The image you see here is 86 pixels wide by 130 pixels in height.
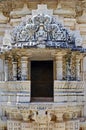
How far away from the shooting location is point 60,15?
10.6m

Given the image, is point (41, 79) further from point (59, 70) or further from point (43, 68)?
point (59, 70)

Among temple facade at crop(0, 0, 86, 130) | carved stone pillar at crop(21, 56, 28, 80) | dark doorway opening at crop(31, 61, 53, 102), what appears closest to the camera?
temple facade at crop(0, 0, 86, 130)

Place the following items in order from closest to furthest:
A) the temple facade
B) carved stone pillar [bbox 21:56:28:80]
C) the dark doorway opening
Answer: the temple facade → carved stone pillar [bbox 21:56:28:80] → the dark doorway opening

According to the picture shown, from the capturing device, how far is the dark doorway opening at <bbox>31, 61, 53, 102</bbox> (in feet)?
33.8

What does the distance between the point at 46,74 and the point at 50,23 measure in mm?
1468

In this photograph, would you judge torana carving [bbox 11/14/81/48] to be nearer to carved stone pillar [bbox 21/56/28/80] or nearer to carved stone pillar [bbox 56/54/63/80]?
carved stone pillar [bbox 21/56/28/80]

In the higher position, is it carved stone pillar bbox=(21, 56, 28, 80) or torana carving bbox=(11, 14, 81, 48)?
torana carving bbox=(11, 14, 81, 48)

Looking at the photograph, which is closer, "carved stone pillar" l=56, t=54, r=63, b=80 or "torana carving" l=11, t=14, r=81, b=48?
"torana carving" l=11, t=14, r=81, b=48

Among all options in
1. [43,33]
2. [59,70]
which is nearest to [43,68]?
[59,70]

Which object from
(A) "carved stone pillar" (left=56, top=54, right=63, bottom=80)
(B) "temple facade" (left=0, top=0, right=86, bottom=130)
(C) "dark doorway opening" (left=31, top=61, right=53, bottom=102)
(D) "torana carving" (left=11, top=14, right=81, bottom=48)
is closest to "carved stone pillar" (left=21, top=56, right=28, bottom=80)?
(B) "temple facade" (left=0, top=0, right=86, bottom=130)

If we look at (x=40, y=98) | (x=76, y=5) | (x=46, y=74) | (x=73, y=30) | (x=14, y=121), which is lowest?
(x=14, y=121)

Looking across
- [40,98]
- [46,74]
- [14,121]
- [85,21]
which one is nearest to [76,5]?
[85,21]

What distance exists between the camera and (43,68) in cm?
1037

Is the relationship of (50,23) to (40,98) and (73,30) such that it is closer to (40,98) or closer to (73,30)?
(73,30)
